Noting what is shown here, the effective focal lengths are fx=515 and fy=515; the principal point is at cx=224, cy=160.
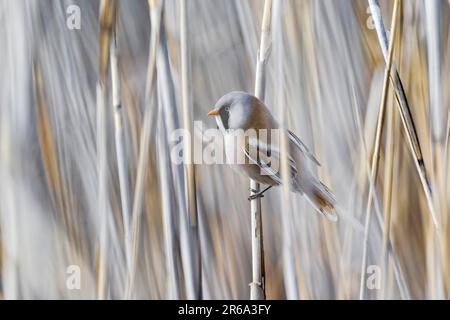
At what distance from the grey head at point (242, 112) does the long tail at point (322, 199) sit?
5.7 inches

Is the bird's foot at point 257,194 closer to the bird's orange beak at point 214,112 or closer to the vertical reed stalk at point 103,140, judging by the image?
the bird's orange beak at point 214,112

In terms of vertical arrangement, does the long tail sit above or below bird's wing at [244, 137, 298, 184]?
below

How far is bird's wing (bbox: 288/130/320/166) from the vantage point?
2.98 feet

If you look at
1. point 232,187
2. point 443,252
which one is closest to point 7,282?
point 232,187

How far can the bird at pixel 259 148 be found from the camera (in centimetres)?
89

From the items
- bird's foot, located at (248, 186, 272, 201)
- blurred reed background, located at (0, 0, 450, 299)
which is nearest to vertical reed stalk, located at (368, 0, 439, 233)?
blurred reed background, located at (0, 0, 450, 299)

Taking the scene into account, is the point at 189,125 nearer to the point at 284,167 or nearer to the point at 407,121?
the point at 284,167

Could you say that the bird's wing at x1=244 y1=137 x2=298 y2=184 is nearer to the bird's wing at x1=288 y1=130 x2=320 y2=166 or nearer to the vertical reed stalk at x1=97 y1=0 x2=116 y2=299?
the bird's wing at x1=288 y1=130 x2=320 y2=166

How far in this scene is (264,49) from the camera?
88 centimetres

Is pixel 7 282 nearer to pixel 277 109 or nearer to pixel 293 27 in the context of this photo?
pixel 277 109

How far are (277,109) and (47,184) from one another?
0.44m

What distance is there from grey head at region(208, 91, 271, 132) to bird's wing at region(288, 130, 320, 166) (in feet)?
0.18

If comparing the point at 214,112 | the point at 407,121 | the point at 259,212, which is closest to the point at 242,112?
the point at 214,112

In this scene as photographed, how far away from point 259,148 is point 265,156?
0.7 inches
